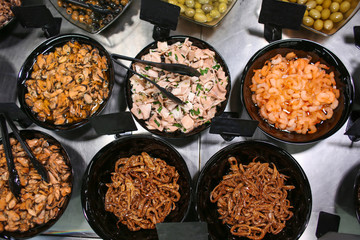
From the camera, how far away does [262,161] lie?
1.47 m

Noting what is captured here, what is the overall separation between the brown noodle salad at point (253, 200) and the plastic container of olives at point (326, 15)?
2.44ft

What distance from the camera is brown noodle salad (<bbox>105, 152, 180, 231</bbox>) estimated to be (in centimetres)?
140

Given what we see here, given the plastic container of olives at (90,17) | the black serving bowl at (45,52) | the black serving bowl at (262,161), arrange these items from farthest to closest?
the plastic container of olives at (90,17) < the black serving bowl at (45,52) < the black serving bowl at (262,161)

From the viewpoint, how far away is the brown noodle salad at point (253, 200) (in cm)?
137

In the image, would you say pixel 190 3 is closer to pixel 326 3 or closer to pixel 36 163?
pixel 326 3

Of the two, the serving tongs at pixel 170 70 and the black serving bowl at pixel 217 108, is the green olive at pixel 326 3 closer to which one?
the black serving bowl at pixel 217 108

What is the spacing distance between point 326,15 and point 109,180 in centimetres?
139

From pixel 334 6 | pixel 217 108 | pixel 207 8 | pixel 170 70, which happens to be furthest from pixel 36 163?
pixel 334 6

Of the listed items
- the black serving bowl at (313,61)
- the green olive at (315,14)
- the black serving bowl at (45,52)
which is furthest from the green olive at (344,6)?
the black serving bowl at (45,52)

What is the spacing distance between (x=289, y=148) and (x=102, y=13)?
1198mm

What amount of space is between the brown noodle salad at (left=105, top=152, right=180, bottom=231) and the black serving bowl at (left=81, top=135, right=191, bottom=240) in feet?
0.11

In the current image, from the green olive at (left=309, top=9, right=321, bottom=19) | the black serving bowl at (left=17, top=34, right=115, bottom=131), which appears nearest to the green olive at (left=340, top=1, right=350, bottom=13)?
the green olive at (left=309, top=9, right=321, bottom=19)

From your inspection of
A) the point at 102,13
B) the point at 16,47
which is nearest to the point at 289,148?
the point at 102,13

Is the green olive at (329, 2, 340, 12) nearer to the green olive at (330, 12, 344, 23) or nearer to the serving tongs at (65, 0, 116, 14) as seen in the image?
the green olive at (330, 12, 344, 23)
